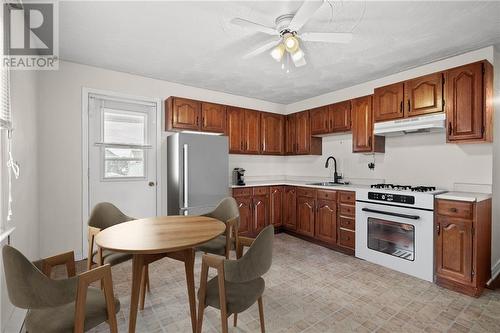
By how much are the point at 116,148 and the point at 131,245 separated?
2380mm

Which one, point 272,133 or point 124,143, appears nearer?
point 124,143

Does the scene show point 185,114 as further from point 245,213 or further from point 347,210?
point 347,210

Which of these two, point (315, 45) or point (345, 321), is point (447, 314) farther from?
point (315, 45)

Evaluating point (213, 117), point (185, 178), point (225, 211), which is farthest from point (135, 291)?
point (213, 117)

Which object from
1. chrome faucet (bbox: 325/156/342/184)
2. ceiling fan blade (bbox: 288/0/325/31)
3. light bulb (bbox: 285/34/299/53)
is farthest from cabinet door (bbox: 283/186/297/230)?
ceiling fan blade (bbox: 288/0/325/31)

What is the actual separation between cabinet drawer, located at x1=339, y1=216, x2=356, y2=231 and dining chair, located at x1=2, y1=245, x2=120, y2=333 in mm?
2970

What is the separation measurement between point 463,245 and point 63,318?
3.33 meters

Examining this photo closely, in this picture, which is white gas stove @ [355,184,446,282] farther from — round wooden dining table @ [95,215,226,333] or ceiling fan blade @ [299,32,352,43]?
round wooden dining table @ [95,215,226,333]

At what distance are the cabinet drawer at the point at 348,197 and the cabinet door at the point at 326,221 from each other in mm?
155

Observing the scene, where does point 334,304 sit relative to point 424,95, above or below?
below

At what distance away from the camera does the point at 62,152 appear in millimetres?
3070

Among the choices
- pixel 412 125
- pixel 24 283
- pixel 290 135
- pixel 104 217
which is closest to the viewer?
pixel 24 283

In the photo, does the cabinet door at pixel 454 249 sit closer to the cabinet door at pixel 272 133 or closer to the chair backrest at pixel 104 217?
the cabinet door at pixel 272 133

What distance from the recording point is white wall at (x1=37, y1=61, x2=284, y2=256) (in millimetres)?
2959
